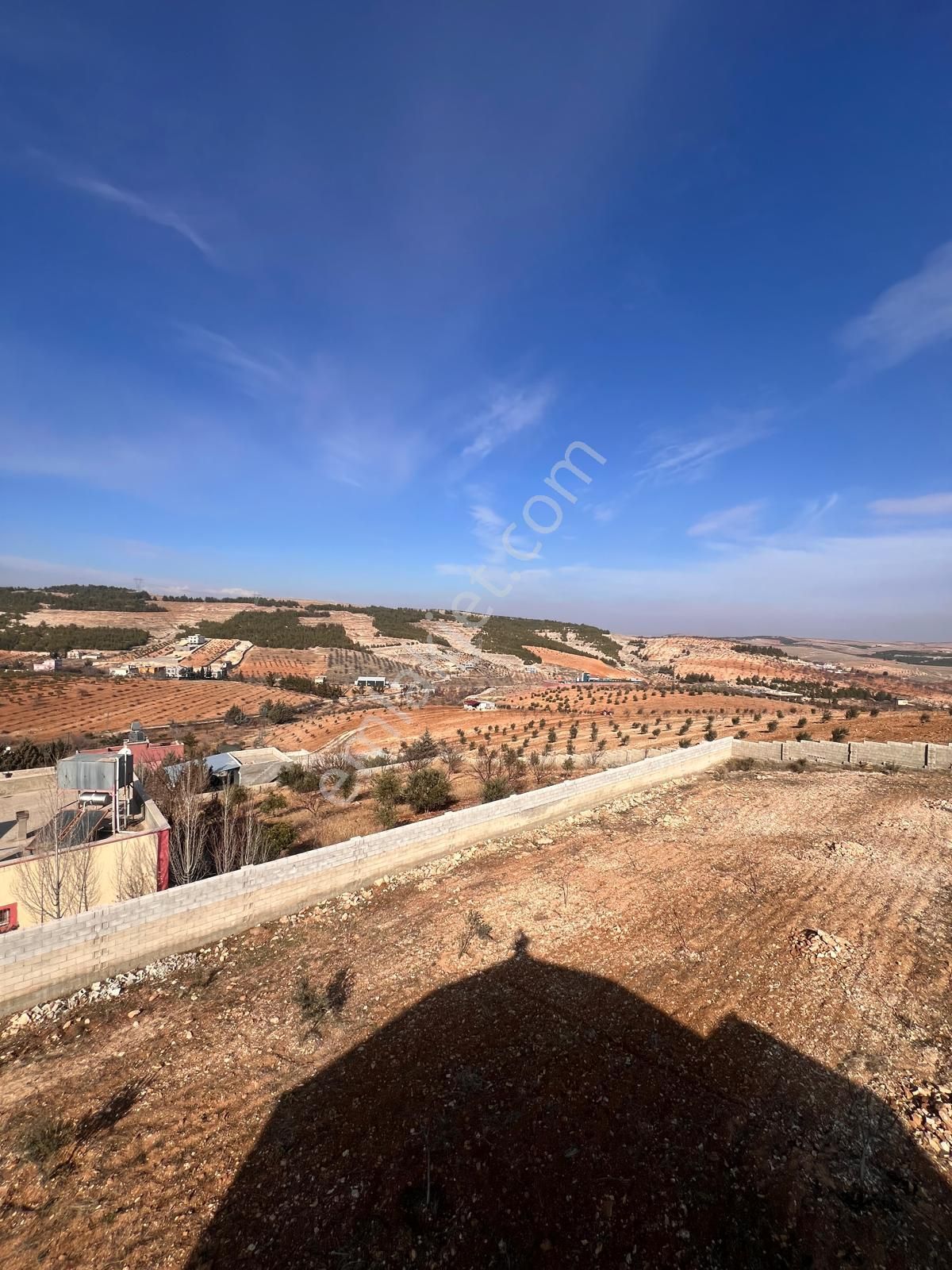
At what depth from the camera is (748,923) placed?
29.4 feet

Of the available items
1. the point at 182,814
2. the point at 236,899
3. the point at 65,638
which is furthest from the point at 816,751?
the point at 65,638

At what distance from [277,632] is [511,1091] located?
92.9 meters

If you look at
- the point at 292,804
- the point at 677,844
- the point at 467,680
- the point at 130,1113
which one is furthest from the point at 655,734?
the point at 467,680

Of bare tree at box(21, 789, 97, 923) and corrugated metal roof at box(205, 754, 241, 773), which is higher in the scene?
bare tree at box(21, 789, 97, 923)

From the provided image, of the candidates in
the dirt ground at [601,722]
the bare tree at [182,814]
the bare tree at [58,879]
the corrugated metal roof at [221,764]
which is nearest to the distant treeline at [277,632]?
the dirt ground at [601,722]

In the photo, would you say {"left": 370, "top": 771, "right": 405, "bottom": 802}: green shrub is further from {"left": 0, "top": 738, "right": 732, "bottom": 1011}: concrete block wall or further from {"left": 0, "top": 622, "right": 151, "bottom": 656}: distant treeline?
{"left": 0, "top": 622, "right": 151, "bottom": 656}: distant treeline

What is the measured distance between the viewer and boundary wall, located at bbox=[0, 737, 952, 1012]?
7.07 meters

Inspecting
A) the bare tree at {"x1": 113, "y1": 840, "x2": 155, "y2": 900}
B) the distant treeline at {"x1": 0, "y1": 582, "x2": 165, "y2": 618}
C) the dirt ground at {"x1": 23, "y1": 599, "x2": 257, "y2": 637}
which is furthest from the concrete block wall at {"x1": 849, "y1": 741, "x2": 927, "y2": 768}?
the distant treeline at {"x1": 0, "y1": 582, "x2": 165, "y2": 618}

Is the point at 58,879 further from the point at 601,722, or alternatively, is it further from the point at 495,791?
the point at 601,722

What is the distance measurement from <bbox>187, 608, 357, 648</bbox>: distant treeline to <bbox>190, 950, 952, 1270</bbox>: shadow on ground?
3184 inches

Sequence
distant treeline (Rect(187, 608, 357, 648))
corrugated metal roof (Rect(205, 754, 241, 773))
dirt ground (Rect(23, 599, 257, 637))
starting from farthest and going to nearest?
dirt ground (Rect(23, 599, 257, 637)) < distant treeline (Rect(187, 608, 357, 648)) < corrugated metal roof (Rect(205, 754, 241, 773))

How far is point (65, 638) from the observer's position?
73.6m

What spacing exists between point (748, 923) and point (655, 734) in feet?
61.6

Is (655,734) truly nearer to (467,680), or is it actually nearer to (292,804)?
(292,804)
